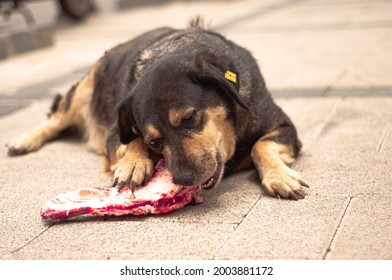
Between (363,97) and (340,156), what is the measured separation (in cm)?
182

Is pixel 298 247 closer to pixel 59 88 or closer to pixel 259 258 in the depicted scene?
pixel 259 258

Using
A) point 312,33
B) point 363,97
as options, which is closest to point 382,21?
point 312,33

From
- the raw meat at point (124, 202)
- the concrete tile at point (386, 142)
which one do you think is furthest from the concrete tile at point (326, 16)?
the raw meat at point (124, 202)

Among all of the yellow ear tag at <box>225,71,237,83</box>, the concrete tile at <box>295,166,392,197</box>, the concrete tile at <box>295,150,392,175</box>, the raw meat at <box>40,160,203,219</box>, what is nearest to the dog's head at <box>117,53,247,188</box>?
the yellow ear tag at <box>225,71,237,83</box>

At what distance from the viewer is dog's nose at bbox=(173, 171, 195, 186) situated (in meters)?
3.88

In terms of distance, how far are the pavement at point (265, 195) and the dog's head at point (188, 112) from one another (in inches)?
13.2

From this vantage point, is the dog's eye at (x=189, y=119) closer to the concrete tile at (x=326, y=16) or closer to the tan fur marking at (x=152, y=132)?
the tan fur marking at (x=152, y=132)

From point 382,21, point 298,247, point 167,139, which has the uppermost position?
point 167,139

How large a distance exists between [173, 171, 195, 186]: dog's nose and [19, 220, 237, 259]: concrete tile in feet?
0.85

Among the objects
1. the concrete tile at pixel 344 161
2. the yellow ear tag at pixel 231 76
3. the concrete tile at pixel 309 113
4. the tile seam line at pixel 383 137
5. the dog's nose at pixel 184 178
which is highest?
the yellow ear tag at pixel 231 76

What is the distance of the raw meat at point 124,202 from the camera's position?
13.4 feet

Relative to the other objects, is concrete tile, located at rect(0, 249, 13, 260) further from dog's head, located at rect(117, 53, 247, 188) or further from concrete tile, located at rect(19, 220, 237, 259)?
dog's head, located at rect(117, 53, 247, 188)

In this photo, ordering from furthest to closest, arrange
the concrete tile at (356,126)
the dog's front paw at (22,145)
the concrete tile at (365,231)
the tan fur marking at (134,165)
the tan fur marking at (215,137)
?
the dog's front paw at (22,145), the concrete tile at (356,126), the tan fur marking at (134,165), the tan fur marking at (215,137), the concrete tile at (365,231)
